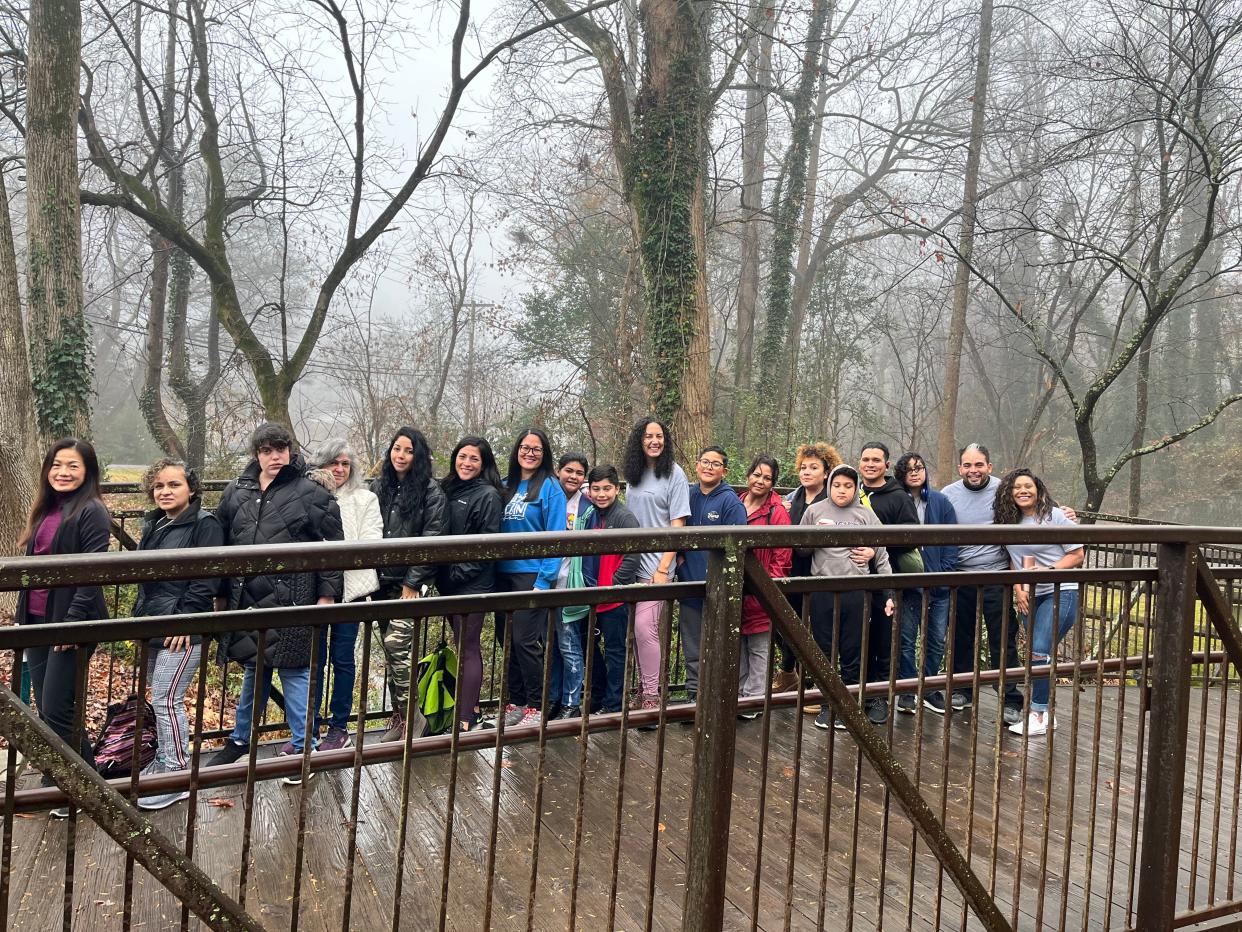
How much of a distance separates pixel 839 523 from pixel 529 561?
1886mm

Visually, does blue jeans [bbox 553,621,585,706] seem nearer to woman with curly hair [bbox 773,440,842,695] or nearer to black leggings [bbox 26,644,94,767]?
woman with curly hair [bbox 773,440,842,695]

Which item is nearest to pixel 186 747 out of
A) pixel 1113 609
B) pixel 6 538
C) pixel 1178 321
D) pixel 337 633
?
pixel 337 633

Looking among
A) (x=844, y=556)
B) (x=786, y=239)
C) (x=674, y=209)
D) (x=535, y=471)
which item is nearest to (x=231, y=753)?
(x=535, y=471)

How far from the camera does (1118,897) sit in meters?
3.36

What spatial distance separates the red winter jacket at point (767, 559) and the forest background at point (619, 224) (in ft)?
19.7

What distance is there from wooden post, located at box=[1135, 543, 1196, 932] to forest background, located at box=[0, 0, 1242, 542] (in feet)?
26.1

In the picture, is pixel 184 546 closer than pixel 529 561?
Yes

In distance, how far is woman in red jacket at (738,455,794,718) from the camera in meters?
5.09

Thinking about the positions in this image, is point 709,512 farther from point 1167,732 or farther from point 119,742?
point 119,742

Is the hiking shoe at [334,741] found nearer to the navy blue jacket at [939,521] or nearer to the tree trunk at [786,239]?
the navy blue jacket at [939,521]

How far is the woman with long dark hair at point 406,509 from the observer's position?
5.17 m

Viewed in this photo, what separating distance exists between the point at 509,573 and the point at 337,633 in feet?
3.32

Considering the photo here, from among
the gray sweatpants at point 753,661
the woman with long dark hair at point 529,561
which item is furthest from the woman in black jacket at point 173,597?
the gray sweatpants at point 753,661

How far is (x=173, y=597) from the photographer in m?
4.23
